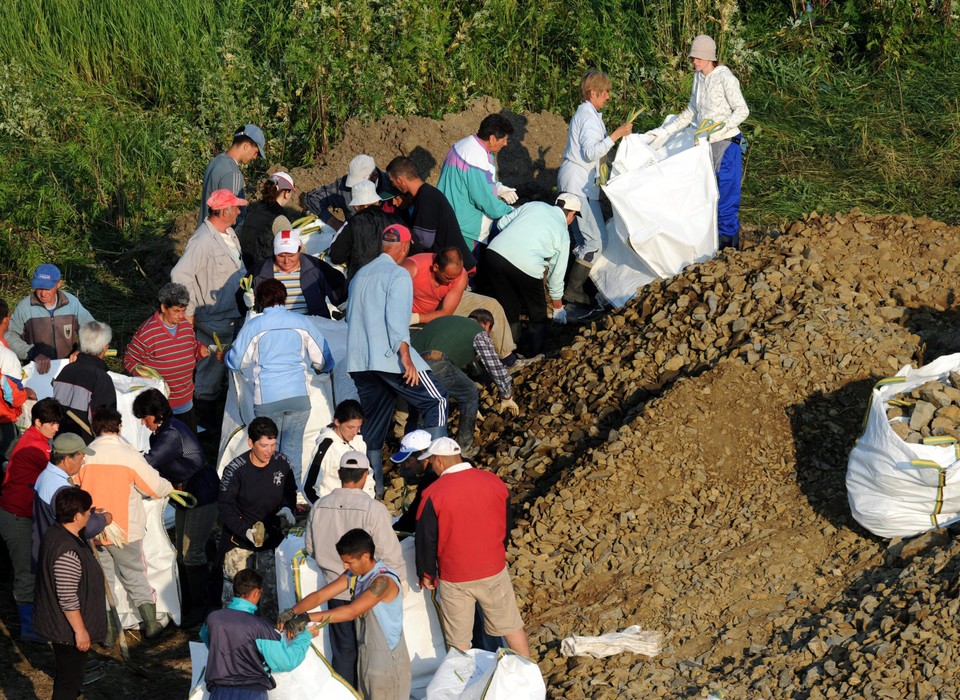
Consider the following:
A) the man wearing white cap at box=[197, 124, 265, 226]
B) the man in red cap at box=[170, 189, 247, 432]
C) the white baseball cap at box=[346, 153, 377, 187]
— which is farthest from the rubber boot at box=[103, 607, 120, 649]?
the white baseball cap at box=[346, 153, 377, 187]

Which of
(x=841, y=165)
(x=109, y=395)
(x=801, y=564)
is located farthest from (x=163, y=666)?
(x=841, y=165)

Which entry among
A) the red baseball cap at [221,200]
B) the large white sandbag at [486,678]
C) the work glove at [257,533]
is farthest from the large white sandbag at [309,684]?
the red baseball cap at [221,200]

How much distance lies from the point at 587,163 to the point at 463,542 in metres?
4.51

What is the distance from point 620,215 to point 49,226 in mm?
5996

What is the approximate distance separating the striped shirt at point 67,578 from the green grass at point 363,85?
5540 mm

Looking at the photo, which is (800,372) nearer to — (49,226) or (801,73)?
(801,73)

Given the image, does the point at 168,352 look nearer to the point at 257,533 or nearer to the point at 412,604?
the point at 257,533

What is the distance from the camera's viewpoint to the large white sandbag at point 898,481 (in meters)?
6.48

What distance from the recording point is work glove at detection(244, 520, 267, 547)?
22.2 feet

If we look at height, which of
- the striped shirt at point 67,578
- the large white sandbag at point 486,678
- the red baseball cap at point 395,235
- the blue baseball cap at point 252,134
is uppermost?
the blue baseball cap at point 252,134

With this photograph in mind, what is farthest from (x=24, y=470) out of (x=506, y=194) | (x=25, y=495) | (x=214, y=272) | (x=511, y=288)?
(x=506, y=194)

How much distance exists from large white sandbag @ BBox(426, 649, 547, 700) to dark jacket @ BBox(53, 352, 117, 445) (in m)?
2.81

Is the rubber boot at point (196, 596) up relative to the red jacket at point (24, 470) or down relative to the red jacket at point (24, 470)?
down

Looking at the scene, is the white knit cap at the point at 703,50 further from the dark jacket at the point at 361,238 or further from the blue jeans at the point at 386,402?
the blue jeans at the point at 386,402
